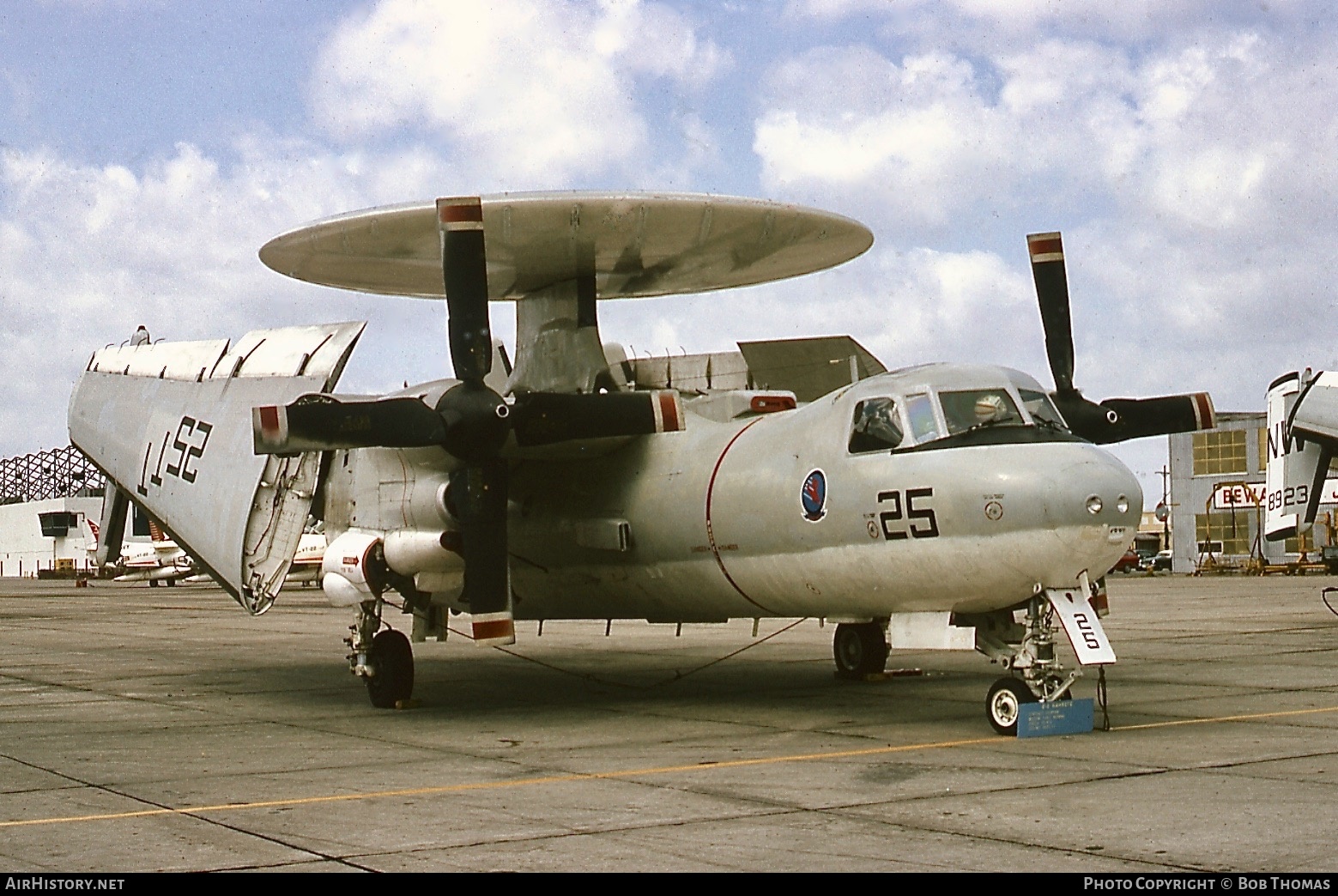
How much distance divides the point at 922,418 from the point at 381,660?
320 inches

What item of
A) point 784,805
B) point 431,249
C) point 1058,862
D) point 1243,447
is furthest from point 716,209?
point 1243,447

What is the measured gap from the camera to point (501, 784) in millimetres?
11859

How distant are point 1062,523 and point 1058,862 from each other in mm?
5345

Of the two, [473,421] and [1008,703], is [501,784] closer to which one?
[473,421]

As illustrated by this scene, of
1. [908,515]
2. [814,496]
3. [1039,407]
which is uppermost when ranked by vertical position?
[1039,407]

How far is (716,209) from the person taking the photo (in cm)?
1784

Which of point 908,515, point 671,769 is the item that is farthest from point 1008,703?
point 671,769

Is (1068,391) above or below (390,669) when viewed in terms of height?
above

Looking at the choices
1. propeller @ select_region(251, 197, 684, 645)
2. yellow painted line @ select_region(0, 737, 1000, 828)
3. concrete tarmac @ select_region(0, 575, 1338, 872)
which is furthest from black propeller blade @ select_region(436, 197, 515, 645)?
yellow painted line @ select_region(0, 737, 1000, 828)

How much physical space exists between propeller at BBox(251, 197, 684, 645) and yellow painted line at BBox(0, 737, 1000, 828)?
14.2ft

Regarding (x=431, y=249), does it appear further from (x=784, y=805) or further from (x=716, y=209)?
(x=784, y=805)

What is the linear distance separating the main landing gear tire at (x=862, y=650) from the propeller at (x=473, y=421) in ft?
18.3

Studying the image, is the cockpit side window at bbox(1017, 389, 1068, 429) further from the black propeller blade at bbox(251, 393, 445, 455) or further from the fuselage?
the black propeller blade at bbox(251, 393, 445, 455)

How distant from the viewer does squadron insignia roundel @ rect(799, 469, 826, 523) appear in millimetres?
14672
